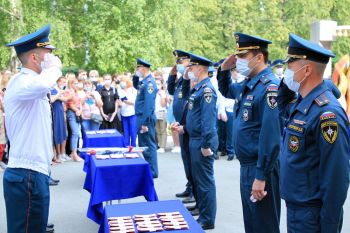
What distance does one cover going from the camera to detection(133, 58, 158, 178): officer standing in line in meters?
8.08

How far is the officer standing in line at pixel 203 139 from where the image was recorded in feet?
17.5

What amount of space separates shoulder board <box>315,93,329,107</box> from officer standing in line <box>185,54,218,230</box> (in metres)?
2.58

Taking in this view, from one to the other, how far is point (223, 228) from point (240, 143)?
1959 mm

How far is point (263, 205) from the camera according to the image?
3.84m

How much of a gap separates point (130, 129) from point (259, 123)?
23.2 feet

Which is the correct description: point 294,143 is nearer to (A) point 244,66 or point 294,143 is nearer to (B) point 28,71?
(A) point 244,66

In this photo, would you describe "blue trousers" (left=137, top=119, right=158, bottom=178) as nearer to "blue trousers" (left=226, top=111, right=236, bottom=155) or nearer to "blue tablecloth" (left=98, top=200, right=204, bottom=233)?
"blue trousers" (left=226, top=111, right=236, bottom=155)

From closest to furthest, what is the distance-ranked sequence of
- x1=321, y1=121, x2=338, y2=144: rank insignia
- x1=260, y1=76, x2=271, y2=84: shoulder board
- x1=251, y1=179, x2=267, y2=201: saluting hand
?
x1=321, y1=121, x2=338, y2=144: rank insignia, x1=251, y1=179, x2=267, y2=201: saluting hand, x1=260, y1=76, x2=271, y2=84: shoulder board

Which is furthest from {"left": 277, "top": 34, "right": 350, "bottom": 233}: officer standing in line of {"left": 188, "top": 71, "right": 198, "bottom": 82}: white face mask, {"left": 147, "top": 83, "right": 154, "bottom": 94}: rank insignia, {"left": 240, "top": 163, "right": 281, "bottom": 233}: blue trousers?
{"left": 147, "top": 83, "right": 154, "bottom": 94}: rank insignia

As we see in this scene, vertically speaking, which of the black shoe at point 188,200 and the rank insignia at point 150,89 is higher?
the rank insignia at point 150,89

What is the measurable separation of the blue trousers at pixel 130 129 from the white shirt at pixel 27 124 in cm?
703

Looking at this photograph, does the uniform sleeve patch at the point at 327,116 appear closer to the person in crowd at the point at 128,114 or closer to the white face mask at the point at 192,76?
the white face mask at the point at 192,76

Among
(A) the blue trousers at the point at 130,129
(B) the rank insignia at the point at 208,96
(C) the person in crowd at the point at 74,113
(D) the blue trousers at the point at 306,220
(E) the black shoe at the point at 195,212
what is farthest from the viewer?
(A) the blue trousers at the point at 130,129

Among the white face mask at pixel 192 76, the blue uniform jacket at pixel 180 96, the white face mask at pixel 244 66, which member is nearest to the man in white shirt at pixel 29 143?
the white face mask at pixel 244 66
